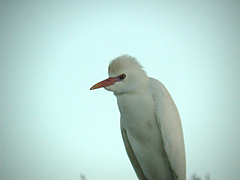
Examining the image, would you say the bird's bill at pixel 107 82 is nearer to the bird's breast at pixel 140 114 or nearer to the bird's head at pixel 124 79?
the bird's head at pixel 124 79

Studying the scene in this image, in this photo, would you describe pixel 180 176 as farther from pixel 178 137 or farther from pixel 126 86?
pixel 126 86

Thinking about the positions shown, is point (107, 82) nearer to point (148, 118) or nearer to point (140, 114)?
point (140, 114)

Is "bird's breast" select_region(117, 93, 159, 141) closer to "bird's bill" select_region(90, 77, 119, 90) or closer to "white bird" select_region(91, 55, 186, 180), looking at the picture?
"white bird" select_region(91, 55, 186, 180)

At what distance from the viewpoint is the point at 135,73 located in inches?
97.4

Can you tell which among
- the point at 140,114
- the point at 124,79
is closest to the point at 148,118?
the point at 140,114

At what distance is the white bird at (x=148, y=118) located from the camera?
2.47 m

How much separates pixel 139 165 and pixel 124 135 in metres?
0.50

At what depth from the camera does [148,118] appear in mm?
2543

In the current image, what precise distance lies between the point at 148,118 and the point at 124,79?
55 cm

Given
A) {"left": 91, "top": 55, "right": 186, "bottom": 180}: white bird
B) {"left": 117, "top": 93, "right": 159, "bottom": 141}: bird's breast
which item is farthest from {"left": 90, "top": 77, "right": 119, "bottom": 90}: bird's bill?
{"left": 117, "top": 93, "right": 159, "bottom": 141}: bird's breast

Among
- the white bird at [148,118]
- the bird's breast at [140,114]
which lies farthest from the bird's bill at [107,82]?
the bird's breast at [140,114]

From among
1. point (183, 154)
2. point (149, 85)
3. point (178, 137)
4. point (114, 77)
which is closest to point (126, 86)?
point (114, 77)

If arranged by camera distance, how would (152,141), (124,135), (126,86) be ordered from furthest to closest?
(124,135) < (152,141) < (126,86)

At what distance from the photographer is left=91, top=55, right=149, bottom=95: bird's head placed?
8.03 feet
